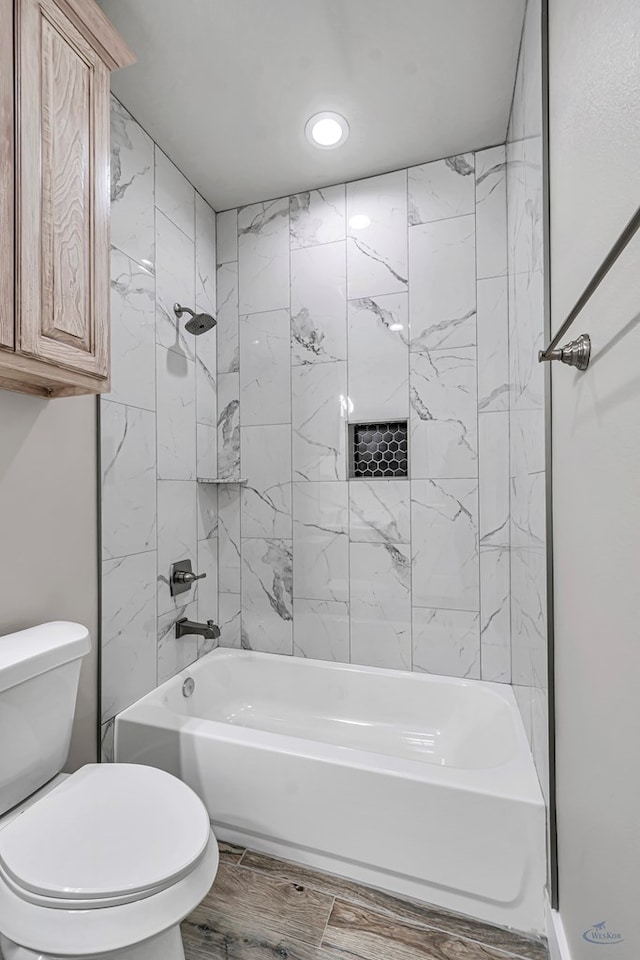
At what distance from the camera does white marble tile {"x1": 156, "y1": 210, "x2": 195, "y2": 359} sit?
205 centimetres

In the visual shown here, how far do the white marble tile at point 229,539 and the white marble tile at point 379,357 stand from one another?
2.54 feet

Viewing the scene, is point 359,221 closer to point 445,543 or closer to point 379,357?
point 379,357

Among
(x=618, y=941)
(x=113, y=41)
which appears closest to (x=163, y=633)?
(x=618, y=941)

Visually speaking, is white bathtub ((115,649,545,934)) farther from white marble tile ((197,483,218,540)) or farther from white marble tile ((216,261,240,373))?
white marble tile ((216,261,240,373))

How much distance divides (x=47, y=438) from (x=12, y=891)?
1.11 m

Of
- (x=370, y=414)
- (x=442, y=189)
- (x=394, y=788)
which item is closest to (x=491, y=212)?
(x=442, y=189)

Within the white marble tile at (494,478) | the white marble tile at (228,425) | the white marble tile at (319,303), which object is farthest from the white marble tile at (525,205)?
the white marble tile at (228,425)

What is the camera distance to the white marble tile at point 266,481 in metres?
2.39

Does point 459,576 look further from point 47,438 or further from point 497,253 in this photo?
point 47,438

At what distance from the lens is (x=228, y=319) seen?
8.24ft

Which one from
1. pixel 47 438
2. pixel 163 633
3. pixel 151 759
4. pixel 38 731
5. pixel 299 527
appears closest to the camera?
pixel 38 731

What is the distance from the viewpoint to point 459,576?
2109 millimetres

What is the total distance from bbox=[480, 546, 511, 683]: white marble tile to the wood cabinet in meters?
1.66

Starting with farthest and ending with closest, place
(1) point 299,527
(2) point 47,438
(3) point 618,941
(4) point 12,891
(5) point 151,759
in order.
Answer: (1) point 299,527 < (5) point 151,759 < (2) point 47,438 < (4) point 12,891 < (3) point 618,941
